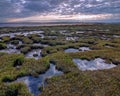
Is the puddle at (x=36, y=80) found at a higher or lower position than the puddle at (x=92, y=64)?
higher

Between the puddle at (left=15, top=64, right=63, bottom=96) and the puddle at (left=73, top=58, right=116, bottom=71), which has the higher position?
the puddle at (left=15, top=64, right=63, bottom=96)

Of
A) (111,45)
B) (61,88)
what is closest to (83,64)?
(61,88)

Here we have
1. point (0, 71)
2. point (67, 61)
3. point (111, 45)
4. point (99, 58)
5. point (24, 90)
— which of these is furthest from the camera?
point (111, 45)

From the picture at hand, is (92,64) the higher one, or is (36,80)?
(36,80)

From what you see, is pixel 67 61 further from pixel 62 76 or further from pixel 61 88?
pixel 61 88

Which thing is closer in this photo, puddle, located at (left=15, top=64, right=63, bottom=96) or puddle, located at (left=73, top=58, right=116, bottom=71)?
puddle, located at (left=15, top=64, right=63, bottom=96)

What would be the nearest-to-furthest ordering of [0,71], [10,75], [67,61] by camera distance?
[10,75] → [0,71] → [67,61]

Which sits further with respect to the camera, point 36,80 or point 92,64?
point 92,64

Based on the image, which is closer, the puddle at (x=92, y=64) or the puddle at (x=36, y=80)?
the puddle at (x=36, y=80)
